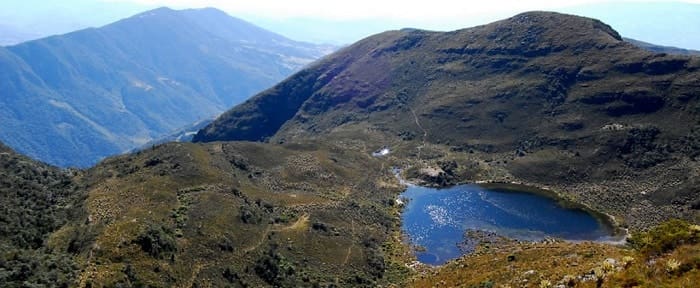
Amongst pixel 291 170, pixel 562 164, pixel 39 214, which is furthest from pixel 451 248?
pixel 39 214

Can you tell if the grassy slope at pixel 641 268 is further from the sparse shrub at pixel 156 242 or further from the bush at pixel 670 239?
the sparse shrub at pixel 156 242

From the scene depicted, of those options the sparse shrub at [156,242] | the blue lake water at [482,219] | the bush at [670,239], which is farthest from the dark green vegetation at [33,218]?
the blue lake water at [482,219]

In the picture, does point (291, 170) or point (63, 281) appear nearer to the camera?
point (63, 281)

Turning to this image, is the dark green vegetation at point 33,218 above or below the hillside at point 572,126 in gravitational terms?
below

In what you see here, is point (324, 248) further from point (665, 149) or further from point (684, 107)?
point (684, 107)

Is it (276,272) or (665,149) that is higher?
(665,149)

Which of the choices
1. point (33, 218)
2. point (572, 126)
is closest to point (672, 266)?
point (33, 218)
